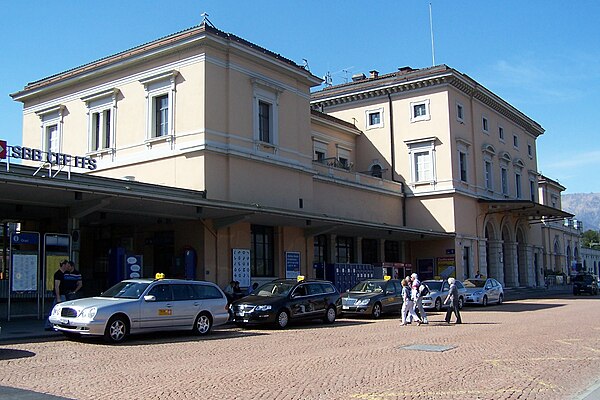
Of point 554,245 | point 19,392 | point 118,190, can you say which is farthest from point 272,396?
point 554,245

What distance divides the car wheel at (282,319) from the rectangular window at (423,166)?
2751cm

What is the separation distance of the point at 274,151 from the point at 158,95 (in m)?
6.06

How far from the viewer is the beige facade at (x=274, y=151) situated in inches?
1124

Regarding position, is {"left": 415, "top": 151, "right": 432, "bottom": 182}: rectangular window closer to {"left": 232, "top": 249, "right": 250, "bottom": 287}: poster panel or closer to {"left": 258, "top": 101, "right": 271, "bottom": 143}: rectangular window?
{"left": 258, "top": 101, "right": 271, "bottom": 143}: rectangular window

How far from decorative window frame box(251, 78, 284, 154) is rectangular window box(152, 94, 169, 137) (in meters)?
4.04

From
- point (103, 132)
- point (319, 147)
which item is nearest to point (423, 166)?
point (319, 147)

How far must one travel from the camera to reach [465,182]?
47156mm

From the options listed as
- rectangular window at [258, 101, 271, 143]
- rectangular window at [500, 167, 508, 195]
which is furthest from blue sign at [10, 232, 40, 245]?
rectangular window at [500, 167, 508, 195]

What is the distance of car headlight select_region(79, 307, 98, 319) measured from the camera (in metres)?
15.5

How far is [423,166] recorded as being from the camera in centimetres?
4675

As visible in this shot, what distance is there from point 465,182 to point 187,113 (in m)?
24.8

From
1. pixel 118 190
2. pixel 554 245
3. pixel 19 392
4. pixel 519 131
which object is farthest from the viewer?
pixel 554 245

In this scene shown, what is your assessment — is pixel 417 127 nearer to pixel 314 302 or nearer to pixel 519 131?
pixel 519 131

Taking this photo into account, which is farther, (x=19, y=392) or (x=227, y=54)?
(x=227, y=54)
